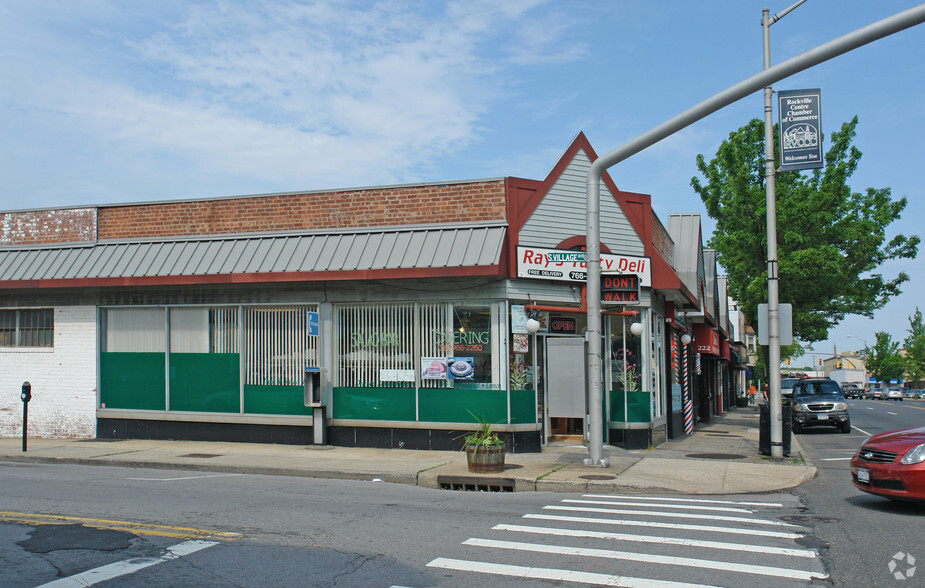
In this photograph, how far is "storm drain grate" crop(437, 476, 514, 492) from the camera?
1202 centimetres

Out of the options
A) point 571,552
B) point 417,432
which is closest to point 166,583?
point 571,552

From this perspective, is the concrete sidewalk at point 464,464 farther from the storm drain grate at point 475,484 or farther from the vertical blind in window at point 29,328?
the vertical blind in window at point 29,328

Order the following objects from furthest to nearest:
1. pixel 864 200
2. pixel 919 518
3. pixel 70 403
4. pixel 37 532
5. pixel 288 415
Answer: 1. pixel 864 200
2. pixel 70 403
3. pixel 288 415
4. pixel 919 518
5. pixel 37 532

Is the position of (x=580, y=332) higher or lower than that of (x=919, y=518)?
higher

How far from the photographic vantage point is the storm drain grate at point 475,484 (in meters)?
12.0

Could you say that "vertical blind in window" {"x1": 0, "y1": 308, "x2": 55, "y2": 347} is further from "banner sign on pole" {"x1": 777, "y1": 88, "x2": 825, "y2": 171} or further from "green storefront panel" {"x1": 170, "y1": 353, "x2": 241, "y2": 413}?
"banner sign on pole" {"x1": 777, "y1": 88, "x2": 825, "y2": 171}

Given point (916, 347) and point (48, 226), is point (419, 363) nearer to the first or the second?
point (48, 226)

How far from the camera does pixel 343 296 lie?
53.9 feet

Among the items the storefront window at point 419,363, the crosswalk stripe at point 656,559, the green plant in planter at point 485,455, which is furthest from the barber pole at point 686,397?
the crosswalk stripe at point 656,559

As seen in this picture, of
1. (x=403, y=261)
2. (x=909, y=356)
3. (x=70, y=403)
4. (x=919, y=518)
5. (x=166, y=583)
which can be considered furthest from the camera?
(x=909, y=356)

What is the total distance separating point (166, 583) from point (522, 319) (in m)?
10.3

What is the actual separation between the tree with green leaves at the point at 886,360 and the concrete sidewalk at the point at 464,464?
94360 mm

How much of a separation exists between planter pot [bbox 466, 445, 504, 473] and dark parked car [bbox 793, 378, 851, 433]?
16.0 metres

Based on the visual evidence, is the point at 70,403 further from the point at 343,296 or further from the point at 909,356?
the point at 909,356
